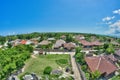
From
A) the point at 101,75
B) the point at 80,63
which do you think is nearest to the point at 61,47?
the point at 80,63

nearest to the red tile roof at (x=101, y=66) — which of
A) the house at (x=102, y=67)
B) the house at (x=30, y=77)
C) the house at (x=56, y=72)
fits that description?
the house at (x=102, y=67)

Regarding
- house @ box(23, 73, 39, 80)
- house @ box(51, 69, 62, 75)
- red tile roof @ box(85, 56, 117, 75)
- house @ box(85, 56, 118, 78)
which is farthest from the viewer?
house @ box(51, 69, 62, 75)

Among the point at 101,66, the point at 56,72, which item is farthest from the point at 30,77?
the point at 101,66

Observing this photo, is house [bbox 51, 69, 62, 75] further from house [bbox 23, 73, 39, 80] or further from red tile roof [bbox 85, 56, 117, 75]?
red tile roof [bbox 85, 56, 117, 75]

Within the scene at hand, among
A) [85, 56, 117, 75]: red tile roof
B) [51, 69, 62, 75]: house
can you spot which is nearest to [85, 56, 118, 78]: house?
[85, 56, 117, 75]: red tile roof

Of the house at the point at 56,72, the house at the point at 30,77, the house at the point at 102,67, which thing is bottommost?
the house at the point at 30,77

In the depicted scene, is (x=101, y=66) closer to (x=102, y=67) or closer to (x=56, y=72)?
(x=102, y=67)

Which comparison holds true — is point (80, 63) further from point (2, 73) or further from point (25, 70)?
point (2, 73)

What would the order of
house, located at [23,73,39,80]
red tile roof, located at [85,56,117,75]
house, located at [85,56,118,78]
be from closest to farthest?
house, located at [23,73,39,80], house, located at [85,56,118,78], red tile roof, located at [85,56,117,75]

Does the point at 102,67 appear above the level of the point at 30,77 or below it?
above

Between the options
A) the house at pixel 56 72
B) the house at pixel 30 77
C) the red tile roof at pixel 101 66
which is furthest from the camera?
the house at pixel 56 72

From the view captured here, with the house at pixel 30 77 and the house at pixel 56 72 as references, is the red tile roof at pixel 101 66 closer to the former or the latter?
the house at pixel 56 72
